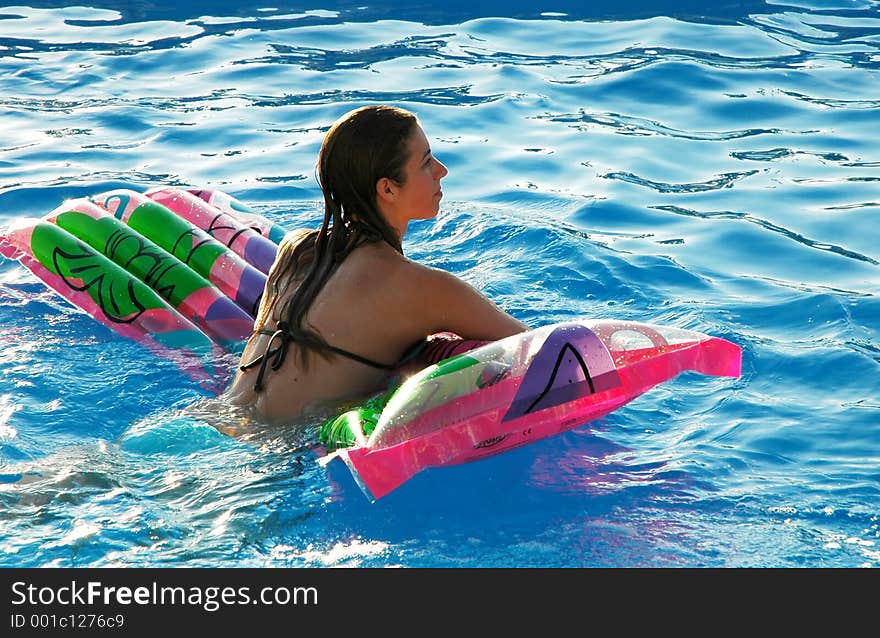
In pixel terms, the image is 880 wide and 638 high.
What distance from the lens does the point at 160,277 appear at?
17.4 ft

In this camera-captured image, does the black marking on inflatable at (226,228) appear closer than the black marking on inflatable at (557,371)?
No

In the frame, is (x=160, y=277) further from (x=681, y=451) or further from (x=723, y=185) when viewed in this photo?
(x=723, y=185)

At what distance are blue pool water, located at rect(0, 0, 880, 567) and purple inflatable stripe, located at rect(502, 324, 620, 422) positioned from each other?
1.09 feet

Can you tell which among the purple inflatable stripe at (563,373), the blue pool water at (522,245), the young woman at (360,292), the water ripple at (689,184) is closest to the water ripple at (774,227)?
the blue pool water at (522,245)

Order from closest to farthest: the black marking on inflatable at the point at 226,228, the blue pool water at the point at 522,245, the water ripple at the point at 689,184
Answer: the blue pool water at the point at 522,245 < the black marking on inflatable at the point at 226,228 < the water ripple at the point at 689,184

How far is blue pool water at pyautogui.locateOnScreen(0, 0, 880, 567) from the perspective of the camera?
3635 millimetres

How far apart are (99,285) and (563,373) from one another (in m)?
2.36

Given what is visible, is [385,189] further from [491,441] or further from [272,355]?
[491,441]

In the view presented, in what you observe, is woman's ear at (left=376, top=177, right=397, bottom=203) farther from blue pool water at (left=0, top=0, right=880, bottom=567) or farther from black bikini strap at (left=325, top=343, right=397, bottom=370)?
blue pool water at (left=0, top=0, right=880, bottom=567)

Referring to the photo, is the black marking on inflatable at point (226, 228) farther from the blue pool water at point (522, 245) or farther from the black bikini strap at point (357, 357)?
the black bikini strap at point (357, 357)

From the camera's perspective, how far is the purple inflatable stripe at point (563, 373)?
374 cm

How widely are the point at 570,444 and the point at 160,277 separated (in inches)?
82.2

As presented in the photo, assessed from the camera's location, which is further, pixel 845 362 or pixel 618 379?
pixel 845 362

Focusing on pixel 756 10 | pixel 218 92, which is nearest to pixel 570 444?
pixel 218 92
